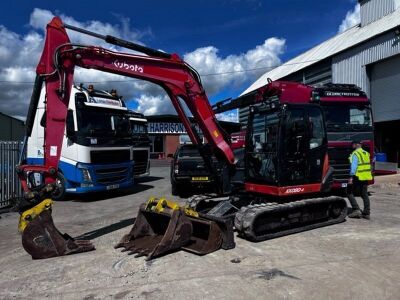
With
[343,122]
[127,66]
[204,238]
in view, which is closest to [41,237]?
[204,238]

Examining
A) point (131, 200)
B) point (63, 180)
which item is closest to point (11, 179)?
point (63, 180)

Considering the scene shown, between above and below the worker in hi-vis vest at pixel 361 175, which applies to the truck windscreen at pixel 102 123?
above

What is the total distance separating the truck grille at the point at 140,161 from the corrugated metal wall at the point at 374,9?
14.9 m

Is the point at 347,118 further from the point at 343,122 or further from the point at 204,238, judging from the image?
the point at 204,238

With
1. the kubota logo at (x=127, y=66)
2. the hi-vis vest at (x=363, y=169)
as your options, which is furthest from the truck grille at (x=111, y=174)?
the hi-vis vest at (x=363, y=169)

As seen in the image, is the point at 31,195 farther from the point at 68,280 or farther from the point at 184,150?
the point at 184,150

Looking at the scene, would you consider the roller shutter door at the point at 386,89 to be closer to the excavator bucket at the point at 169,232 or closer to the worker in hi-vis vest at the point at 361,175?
the worker in hi-vis vest at the point at 361,175

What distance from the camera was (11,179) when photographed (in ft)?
41.7

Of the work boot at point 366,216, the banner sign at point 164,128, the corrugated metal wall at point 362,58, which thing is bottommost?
the work boot at point 366,216

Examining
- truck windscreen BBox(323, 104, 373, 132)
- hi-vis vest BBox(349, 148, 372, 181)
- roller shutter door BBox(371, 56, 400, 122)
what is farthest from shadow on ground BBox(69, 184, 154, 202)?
roller shutter door BBox(371, 56, 400, 122)

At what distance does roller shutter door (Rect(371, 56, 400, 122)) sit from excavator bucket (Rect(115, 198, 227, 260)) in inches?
628

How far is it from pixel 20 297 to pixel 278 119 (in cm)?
552

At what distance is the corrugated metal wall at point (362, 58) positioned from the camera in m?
19.8

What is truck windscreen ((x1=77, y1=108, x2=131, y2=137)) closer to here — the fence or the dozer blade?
the fence
